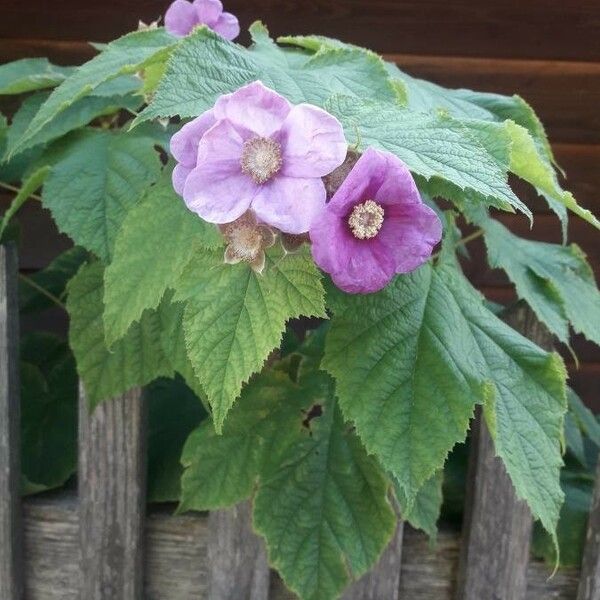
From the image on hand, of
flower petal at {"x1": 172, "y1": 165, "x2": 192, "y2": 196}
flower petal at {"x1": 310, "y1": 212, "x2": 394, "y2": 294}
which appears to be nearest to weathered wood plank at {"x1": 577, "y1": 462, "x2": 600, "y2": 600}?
flower petal at {"x1": 310, "y1": 212, "x2": 394, "y2": 294}

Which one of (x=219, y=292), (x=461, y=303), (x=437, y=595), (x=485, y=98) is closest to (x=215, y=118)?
(x=219, y=292)

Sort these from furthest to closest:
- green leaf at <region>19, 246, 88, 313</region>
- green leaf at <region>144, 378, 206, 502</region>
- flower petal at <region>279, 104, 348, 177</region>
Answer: green leaf at <region>19, 246, 88, 313</region> → green leaf at <region>144, 378, 206, 502</region> → flower petal at <region>279, 104, 348, 177</region>

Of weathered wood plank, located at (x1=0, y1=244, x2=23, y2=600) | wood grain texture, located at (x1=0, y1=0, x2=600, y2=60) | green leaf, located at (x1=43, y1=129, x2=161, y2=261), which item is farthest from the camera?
wood grain texture, located at (x1=0, y1=0, x2=600, y2=60)

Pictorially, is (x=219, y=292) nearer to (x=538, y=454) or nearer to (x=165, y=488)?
(x=538, y=454)

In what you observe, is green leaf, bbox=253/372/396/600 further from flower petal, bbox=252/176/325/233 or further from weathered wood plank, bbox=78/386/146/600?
flower petal, bbox=252/176/325/233

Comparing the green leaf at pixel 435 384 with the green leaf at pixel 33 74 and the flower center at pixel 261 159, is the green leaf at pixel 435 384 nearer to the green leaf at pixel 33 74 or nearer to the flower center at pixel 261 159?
the flower center at pixel 261 159

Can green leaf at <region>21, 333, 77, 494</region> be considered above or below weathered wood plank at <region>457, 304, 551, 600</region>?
above

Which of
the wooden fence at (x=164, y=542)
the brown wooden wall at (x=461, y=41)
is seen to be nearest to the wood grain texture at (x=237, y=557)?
the wooden fence at (x=164, y=542)
